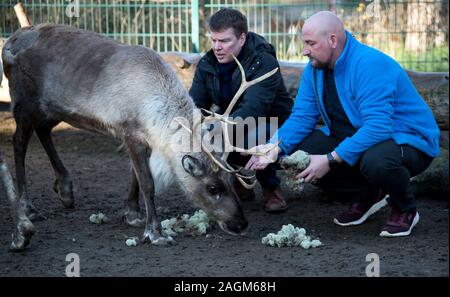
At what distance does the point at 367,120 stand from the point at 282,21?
14.6 ft

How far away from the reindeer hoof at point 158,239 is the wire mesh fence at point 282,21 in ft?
13.0

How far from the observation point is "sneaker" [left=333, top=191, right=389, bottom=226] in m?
5.42

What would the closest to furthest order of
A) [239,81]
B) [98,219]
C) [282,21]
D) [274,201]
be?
1. [98,219]
2. [239,81]
3. [274,201]
4. [282,21]

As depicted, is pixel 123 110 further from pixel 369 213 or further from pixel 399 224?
pixel 399 224

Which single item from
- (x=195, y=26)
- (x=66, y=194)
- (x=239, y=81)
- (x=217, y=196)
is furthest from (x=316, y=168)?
(x=195, y=26)

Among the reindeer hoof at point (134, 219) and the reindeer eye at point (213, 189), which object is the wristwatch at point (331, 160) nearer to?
the reindeer eye at point (213, 189)

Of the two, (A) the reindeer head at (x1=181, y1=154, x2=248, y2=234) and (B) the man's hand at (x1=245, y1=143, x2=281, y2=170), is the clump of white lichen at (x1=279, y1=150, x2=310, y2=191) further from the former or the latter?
(A) the reindeer head at (x1=181, y1=154, x2=248, y2=234)

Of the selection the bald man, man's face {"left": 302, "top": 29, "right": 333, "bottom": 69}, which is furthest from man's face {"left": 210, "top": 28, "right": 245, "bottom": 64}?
man's face {"left": 302, "top": 29, "right": 333, "bottom": 69}

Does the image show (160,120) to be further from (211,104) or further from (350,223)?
(350,223)

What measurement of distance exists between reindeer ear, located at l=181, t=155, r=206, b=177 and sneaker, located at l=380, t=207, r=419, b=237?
1254 millimetres

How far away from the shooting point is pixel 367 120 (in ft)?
16.0

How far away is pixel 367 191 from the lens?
5.45 m

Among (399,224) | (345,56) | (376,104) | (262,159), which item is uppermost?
(345,56)

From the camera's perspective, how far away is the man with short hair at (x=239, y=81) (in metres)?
5.62
